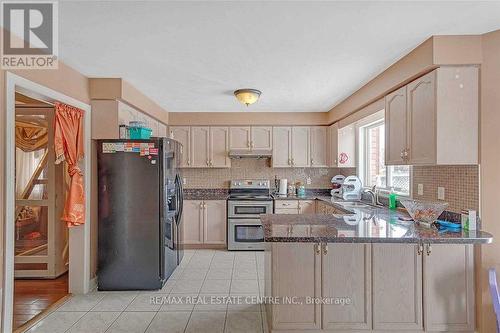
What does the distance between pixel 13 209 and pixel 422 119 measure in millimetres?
3138

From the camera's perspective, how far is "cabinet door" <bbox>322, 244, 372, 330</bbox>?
210cm

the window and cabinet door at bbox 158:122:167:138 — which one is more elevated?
cabinet door at bbox 158:122:167:138

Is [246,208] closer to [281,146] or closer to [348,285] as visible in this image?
[281,146]

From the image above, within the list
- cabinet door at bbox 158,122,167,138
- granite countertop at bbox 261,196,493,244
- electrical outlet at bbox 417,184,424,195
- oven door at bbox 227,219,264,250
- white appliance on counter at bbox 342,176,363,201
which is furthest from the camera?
oven door at bbox 227,219,264,250

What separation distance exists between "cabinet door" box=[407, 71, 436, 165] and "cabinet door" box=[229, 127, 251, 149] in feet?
9.28

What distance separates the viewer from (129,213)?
3117 mm

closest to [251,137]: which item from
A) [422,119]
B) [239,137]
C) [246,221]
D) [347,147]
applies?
[239,137]

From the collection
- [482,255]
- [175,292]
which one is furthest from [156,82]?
[482,255]

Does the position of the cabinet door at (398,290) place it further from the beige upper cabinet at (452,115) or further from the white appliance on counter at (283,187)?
the white appliance on counter at (283,187)

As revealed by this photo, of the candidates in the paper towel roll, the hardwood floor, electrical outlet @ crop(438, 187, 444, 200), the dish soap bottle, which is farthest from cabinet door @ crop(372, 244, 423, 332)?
the paper towel roll

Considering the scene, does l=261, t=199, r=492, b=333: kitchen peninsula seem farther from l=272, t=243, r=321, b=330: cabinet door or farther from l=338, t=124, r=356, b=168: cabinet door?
l=338, t=124, r=356, b=168: cabinet door

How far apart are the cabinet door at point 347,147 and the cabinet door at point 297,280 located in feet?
8.97

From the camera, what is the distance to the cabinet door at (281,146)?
16.3 ft

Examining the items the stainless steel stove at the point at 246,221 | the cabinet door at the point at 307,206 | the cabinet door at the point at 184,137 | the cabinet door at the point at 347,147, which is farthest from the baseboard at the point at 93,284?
the cabinet door at the point at 347,147
